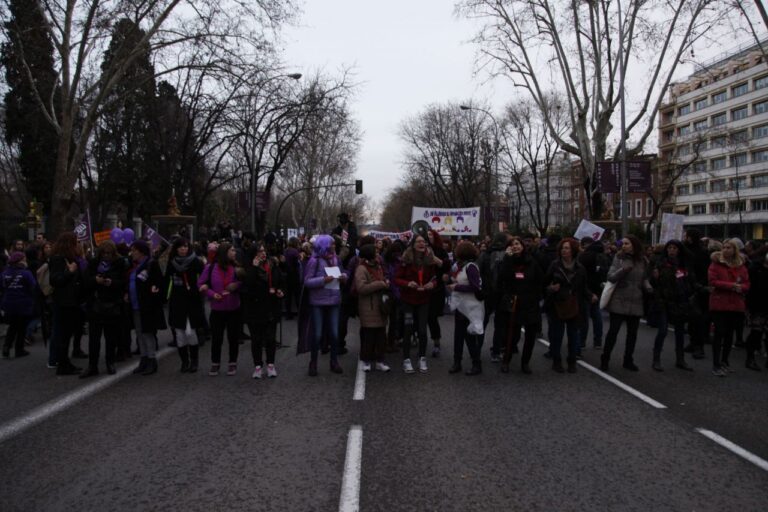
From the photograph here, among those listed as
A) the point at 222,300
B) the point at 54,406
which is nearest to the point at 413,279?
the point at 222,300

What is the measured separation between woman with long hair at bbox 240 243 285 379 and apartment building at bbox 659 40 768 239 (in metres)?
60.4

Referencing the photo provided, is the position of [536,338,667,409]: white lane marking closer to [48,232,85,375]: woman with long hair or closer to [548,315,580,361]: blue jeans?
[548,315,580,361]: blue jeans

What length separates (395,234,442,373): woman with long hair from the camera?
328 inches

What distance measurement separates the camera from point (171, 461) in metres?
4.83

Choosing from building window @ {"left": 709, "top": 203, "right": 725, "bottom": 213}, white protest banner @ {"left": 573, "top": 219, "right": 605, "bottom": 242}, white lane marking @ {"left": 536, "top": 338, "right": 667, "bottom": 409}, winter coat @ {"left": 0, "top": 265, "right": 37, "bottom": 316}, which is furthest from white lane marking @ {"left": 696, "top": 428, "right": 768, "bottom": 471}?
building window @ {"left": 709, "top": 203, "right": 725, "bottom": 213}

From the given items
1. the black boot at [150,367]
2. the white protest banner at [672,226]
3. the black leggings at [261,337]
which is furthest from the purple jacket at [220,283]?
the white protest banner at [672,226]

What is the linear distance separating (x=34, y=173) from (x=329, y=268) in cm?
3709

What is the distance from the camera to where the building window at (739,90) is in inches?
2714

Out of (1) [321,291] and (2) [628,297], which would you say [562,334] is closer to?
(2) [628,297]

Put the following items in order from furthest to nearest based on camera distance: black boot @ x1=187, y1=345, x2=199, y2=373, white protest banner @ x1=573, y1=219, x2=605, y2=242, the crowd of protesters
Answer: white protest banner @ x1=573, y1=219, x2=605, y2=242 < black boot @ x1=187, y1=345, x2=199, y2=373 < the crowd of protesters

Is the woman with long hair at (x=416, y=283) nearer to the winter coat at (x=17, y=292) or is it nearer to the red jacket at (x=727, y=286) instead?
the red jacket at (x=727, y=286)

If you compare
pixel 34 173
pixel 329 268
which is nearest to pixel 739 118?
pixel 34 173

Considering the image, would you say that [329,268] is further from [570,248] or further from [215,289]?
[570,248]

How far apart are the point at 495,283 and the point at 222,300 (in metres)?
3.77
